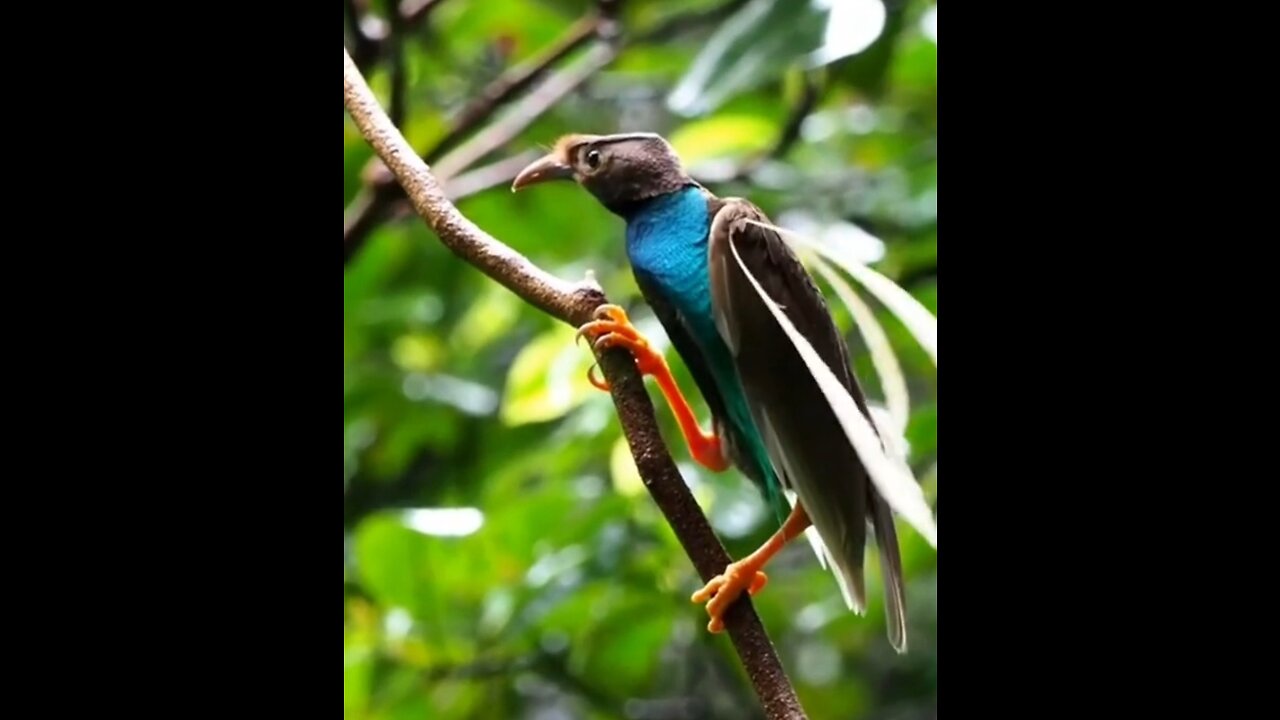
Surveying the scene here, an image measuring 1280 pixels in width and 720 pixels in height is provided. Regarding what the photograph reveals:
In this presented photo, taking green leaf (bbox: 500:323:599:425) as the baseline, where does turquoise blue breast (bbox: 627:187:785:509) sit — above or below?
below

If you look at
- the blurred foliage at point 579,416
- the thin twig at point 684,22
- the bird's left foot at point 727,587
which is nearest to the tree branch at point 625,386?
the bird's left foot at point 727,587

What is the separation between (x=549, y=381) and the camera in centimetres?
133

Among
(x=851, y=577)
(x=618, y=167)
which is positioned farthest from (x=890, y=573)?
(x=618, y=167)

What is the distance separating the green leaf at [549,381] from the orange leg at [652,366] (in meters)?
0.43

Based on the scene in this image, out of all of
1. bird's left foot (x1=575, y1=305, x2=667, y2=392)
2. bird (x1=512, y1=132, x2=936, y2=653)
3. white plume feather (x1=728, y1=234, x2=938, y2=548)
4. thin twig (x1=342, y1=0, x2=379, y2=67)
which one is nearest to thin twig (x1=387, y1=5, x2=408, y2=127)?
thin twig (x1=342, y1=0, x2=379, y2=67)

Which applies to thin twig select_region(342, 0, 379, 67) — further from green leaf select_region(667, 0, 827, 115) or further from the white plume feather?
the white plume feather

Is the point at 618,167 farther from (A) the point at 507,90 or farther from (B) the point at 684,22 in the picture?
(B) the point at 684,22

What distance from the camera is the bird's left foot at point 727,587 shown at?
65 cm

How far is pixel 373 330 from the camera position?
148 cm

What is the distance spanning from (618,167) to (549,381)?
0.57 metres

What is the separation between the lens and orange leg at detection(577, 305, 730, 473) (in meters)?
0.68

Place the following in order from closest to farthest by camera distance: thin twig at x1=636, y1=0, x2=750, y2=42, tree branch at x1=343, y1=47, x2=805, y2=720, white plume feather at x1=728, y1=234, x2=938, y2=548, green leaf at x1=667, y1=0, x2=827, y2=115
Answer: white plume feather at x1=728, y1=234, x2=938, y2=548, tree branch at x1=343, y1=47, x2=805, y2=720, green leaf at x1=667, y1=0, x2=827, y2=115, thin twig at x1=636, y1=0, x2=750, y2=42
